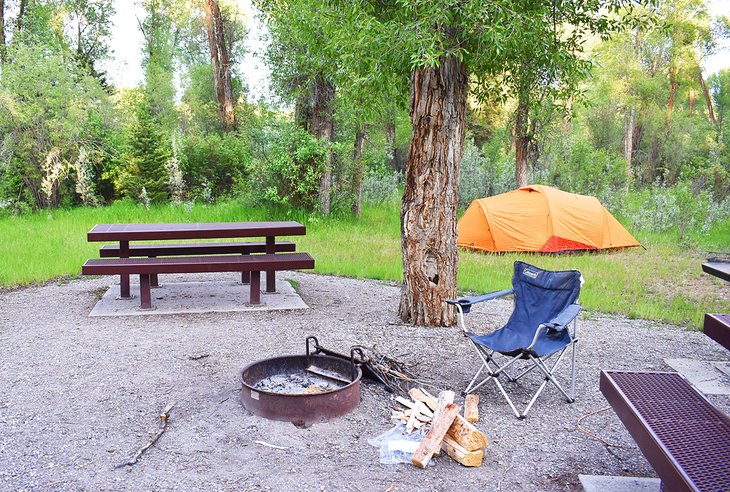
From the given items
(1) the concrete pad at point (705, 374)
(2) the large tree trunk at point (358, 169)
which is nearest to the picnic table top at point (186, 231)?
(1) the concrete pad at point (705, 374)

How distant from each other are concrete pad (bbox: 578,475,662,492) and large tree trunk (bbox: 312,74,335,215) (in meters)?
9.90

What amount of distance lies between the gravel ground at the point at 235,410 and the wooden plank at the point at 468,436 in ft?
0.35

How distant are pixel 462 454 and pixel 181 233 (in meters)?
4.04

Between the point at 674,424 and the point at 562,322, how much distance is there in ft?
3.95

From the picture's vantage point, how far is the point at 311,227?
1181cm

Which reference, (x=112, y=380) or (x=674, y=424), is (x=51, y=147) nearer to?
(x=112, y=380)

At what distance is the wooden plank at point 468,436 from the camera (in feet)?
10.2

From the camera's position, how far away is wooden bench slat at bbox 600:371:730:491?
2111mm

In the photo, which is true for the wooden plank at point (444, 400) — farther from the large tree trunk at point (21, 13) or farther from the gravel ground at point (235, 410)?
the large tree trunk at point (21, 13)

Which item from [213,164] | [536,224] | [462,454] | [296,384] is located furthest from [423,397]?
[213,164]

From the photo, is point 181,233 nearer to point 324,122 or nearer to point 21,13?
point 324,122

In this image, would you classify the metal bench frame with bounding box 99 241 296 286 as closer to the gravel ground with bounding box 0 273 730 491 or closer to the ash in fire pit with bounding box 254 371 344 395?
the gravel ground with bounding box 0 273 730 491

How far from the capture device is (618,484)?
2.91 m

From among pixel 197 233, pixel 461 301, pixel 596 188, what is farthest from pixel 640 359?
pixel 596 188
